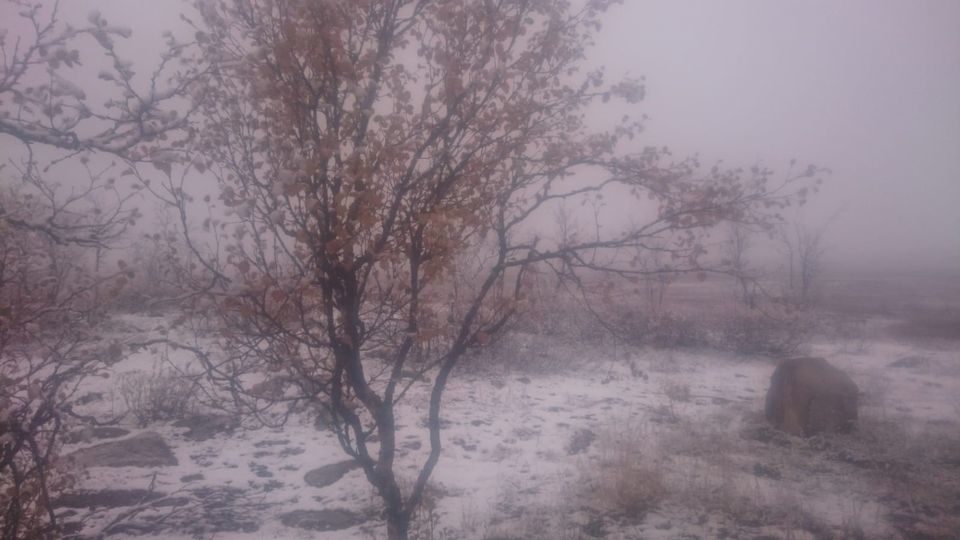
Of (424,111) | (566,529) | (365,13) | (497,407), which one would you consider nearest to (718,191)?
(424,111)

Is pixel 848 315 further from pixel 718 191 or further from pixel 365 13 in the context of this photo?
pixel 365 13

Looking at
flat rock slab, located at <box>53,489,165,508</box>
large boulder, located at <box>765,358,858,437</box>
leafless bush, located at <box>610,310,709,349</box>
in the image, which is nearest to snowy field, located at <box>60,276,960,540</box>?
flat rock slab, located at <box>53,489,165,508</box>

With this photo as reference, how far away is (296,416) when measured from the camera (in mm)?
7562

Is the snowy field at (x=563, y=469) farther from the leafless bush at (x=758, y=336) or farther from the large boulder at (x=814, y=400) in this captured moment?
the leafless bush at (x=758, y=336)

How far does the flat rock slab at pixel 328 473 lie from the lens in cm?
575

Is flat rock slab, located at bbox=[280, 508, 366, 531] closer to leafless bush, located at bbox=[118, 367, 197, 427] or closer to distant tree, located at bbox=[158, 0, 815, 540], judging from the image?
distant tree, located at bbox=[158, 0, 815, 540]

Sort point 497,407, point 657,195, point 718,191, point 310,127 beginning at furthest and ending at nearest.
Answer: point 497,407
point 657,195
point 718,191
point 310,127

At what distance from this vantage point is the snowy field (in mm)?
4941

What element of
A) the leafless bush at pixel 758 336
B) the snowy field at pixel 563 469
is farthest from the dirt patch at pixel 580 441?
the leafless bush at pixel 758 336

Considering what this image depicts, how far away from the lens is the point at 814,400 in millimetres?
7090

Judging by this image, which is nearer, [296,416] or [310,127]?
[310,127]

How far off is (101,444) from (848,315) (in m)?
17.6

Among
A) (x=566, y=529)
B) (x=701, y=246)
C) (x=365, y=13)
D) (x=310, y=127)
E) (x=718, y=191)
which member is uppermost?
(x=365, y=13)

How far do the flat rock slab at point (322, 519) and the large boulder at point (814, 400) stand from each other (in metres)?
5.43
